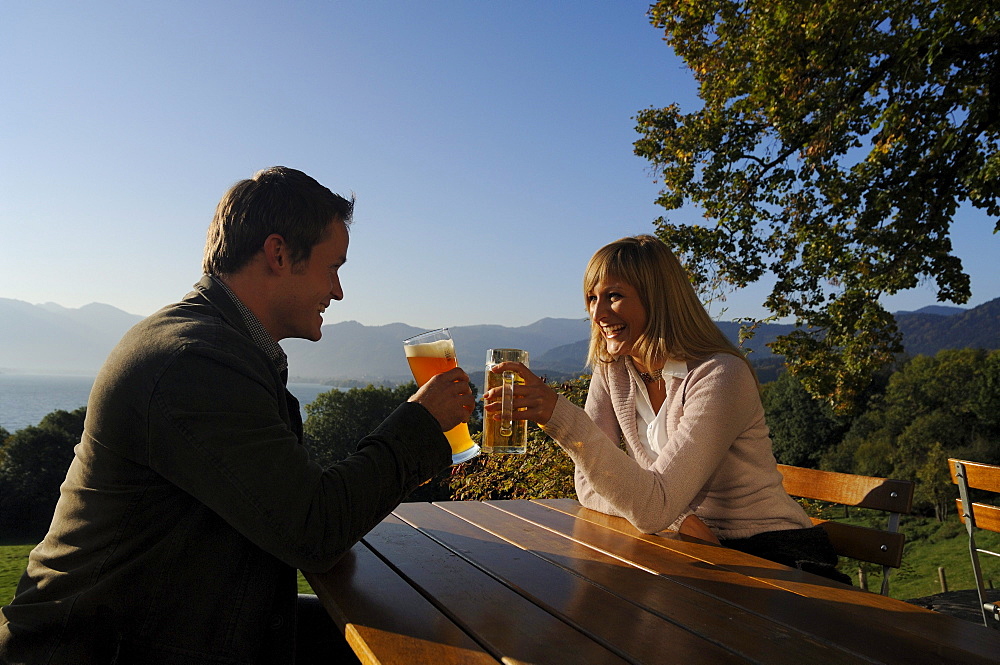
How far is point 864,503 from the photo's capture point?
2.37 m

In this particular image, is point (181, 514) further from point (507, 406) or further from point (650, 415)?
point (650, 415)

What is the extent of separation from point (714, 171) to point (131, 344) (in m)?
9.03

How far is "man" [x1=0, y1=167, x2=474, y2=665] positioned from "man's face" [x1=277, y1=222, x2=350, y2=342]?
0.28 metres

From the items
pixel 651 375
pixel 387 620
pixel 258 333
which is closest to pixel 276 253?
pixel 258 333

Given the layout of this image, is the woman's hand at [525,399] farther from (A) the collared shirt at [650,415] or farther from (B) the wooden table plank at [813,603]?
(A) the collared shirt at [650,415]

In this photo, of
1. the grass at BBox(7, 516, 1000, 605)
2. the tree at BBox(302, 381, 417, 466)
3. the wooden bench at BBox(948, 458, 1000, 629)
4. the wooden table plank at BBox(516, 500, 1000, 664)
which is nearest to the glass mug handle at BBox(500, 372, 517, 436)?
the wooden table plank at BBox(516, 500, 1000, 664)

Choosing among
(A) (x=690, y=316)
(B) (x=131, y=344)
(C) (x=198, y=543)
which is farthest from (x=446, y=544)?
(A) (x=690, y=316)

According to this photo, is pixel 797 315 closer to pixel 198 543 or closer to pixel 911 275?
pixel 911 275

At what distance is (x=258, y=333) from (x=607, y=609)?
3.14 ft

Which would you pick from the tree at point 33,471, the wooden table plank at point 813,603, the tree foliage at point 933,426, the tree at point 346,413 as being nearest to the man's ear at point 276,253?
the wooden table plank at point 813,603

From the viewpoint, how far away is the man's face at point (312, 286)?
1677mm

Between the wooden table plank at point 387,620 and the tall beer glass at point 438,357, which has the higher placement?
the tall beer glass at point 438,357

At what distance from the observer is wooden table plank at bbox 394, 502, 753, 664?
3.37 ft

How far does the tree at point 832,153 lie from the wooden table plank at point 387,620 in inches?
302
